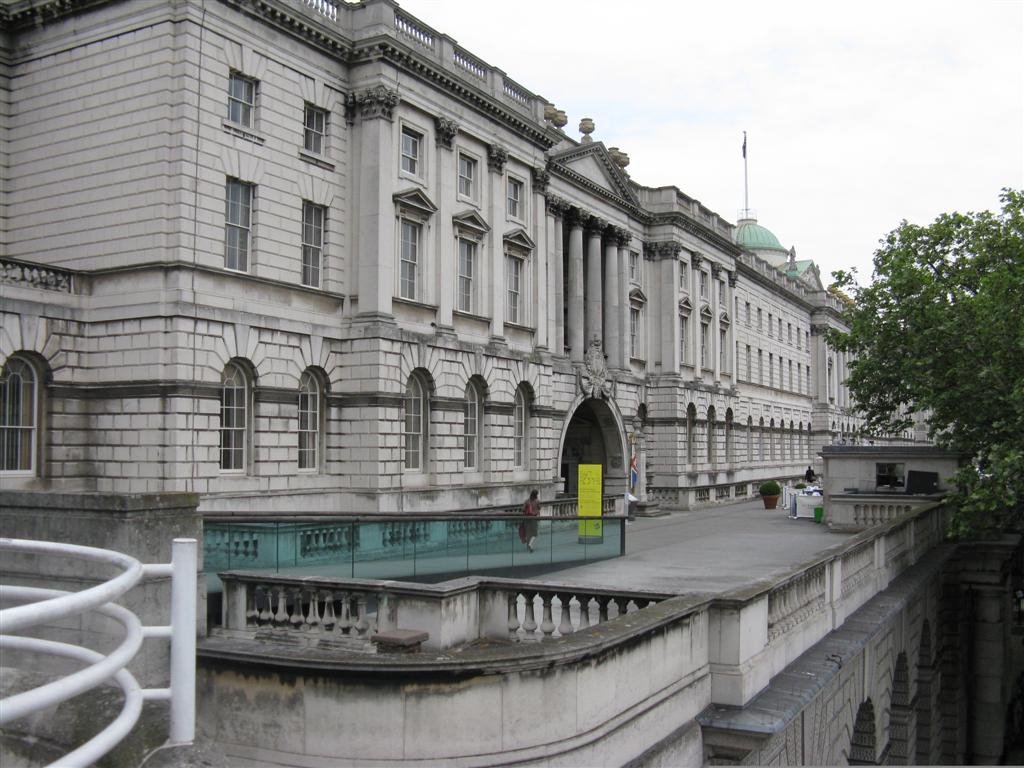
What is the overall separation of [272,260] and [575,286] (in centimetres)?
1928

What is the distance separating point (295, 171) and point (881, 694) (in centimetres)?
1863

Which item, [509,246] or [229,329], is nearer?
[229,329]

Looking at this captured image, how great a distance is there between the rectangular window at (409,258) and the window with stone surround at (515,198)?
19.7 feet

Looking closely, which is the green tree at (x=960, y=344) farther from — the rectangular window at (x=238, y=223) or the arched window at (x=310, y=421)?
the rectangular window at (x=238, y=223)

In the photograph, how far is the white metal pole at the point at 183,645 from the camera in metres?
4.50

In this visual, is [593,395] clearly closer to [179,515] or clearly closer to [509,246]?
[509,246]

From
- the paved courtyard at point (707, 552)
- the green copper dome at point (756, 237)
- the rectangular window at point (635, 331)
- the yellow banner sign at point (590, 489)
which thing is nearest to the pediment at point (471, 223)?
the yellow banner sign at point (590, 489)

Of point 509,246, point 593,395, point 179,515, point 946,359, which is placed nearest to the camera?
point 179,515

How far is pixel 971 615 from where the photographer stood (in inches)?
1159

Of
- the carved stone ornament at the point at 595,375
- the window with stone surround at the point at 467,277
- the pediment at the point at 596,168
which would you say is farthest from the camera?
the carved stone ornament at the point at 595,375

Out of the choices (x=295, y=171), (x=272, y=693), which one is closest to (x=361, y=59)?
(x=295, y=171)

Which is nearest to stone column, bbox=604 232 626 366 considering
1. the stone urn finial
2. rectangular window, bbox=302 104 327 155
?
the stone urn finial

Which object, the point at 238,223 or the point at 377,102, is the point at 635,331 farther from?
the point at 238,223

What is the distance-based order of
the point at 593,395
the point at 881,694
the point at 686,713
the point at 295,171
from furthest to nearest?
the point at 593,395 → the point at 295,171 → the point at 881,694 → the point at 686,713
